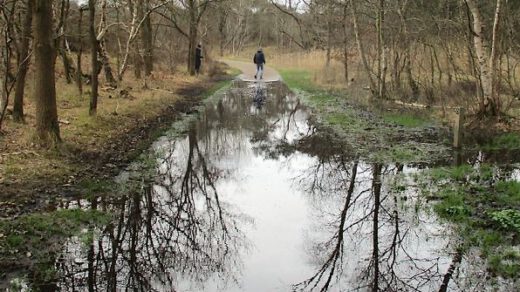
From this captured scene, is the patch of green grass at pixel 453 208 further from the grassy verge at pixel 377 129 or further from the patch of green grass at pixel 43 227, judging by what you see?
the patch of green grass at pixel 43 227

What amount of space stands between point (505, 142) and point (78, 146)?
9551 mm

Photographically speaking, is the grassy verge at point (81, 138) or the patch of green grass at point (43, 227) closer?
the patch of green grass at point (43, 227)

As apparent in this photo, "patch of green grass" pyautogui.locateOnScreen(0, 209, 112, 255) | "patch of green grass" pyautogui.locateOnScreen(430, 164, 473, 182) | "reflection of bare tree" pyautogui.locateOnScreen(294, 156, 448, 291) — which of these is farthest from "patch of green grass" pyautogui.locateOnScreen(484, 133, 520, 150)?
"patch of green grass" pyautogui.locateOnScreen(0, 209, 112, 255)

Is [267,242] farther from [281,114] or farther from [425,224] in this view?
[281,114]

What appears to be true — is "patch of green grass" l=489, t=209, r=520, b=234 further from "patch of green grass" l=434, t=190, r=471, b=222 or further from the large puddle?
the large puddle

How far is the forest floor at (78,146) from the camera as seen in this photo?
7.97 metres

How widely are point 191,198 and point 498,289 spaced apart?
487cm

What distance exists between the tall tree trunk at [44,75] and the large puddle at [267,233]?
7.40ft

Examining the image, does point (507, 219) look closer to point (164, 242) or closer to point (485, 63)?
point (164, 242)

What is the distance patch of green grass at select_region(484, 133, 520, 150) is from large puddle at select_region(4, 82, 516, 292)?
9.70 ft

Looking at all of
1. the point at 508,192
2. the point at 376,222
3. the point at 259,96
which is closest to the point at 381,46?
the point at 259,96

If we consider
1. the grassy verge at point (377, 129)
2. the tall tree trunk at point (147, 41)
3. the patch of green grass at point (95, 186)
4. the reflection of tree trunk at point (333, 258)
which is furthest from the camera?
the tall tree trunk at point (147, 41)

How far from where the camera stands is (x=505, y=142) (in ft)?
39.1

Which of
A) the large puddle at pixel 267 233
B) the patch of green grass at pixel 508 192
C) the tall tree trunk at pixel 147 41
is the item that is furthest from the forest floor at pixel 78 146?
the patch of green grass at pixel 508 192
